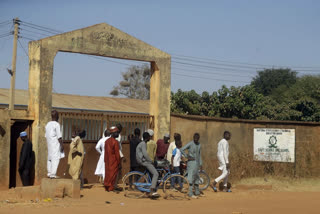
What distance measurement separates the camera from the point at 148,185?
12328 millimetres

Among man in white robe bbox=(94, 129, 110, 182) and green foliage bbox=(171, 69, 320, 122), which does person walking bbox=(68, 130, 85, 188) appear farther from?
green foliage bbox=(171, 69, 320, 122)

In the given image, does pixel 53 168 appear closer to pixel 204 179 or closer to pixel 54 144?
pixel 54 144

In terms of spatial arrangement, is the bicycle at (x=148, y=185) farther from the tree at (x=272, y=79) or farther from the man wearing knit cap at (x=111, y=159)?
the tree at (x=272, y=79)

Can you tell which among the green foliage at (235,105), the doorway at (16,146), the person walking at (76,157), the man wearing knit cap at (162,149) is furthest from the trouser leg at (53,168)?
the green foliage at (235,105)

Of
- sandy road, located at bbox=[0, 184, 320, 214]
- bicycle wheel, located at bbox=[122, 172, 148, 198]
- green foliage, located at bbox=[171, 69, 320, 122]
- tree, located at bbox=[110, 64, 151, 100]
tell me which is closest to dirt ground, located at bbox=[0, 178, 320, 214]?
sandy road, located at bbox=[0, 184, 320, 214]

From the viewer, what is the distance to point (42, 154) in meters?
13.8

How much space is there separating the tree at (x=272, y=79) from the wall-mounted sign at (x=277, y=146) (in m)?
43.9

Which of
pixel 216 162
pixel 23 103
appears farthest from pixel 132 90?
pixel 216 162

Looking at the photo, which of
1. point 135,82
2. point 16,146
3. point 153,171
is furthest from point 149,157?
point 135,82

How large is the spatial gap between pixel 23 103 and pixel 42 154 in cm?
1632

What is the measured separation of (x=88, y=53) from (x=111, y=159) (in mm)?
3630

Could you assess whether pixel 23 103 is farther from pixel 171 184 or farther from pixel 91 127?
pixel 171 184

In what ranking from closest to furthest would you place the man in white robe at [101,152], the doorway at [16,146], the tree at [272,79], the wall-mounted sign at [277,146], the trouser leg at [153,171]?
the trouser leg at [153,171] → the man in white robe at [101,152] → the doorway at [16,146] → the wall-mounted sign at [277,146] → the tree at [272,79]

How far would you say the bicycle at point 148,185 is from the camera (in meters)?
12.4
